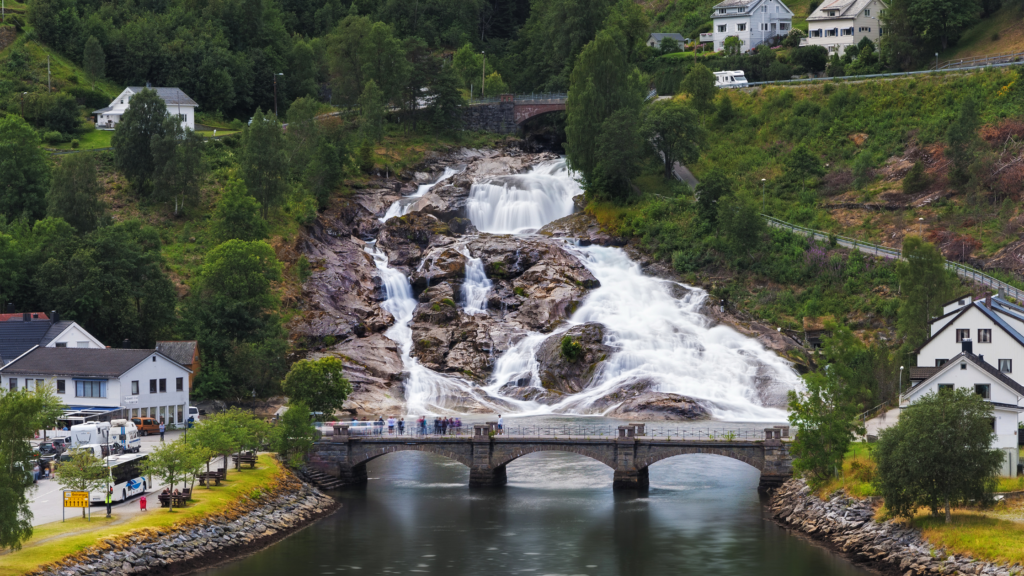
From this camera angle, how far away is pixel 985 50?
14250 centimetres

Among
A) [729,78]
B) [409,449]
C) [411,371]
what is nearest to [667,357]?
[411,371]

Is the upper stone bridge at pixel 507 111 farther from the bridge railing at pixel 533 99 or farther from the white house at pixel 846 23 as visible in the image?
the white house at pixel 846 23

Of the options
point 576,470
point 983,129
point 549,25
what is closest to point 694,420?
point 576,470

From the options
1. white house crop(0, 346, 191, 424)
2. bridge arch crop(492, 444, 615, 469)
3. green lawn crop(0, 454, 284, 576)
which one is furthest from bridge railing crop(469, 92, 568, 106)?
green lawn crop(0, 454, 284, 576)

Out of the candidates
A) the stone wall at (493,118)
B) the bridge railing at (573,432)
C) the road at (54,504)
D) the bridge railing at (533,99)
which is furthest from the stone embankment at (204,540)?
the bridge railing at (533,99)

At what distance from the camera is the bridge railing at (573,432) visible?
80.7m

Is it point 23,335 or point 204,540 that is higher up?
point 23,335

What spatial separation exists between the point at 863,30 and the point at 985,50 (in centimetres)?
1909

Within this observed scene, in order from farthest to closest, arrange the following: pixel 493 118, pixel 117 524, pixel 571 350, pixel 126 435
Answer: pixel 493 118 < pixel 571 350 < pixel 126 435 < pixel 117 524

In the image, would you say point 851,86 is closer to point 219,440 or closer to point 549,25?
point 549,25

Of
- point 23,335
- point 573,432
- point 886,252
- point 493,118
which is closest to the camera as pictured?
point 573,432

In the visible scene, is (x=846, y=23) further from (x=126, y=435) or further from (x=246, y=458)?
(x=126, y=435)

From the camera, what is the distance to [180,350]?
9488 cm

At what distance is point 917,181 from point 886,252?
39.1ft
